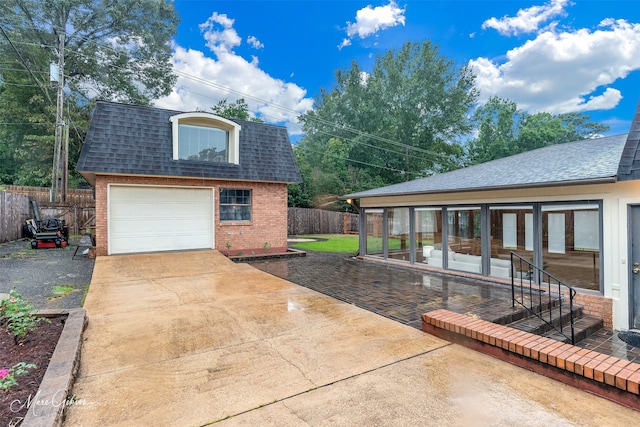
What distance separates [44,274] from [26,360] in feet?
19.4

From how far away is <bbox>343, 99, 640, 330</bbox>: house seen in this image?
16.0ft

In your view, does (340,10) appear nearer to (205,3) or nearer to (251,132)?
(205,3)

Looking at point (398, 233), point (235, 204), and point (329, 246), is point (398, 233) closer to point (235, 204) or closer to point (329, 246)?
point (235, 204)

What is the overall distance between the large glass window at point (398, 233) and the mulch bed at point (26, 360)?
7623 mm

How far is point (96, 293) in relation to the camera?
218 inches

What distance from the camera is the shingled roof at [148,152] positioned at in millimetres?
8828

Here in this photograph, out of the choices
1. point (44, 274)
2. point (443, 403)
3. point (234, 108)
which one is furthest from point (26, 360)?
point (234, 108)

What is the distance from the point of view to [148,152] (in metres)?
9.49

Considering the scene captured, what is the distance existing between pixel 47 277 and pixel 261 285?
5046 millimetres

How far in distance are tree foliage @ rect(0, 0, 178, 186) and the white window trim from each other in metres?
13.6

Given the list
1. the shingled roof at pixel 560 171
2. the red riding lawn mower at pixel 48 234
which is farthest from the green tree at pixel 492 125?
the red riding lawn mower at pixel 48 234

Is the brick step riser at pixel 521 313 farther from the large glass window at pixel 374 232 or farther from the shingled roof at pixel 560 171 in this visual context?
the large glass window at pixel 374 232

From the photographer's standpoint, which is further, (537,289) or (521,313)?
(537,289)

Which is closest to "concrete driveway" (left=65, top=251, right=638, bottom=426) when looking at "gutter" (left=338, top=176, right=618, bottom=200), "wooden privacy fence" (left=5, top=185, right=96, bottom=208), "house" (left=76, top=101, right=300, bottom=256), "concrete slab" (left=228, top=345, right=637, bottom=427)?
"concrete slab" (left=228, top=345, right=637, bottom=427)
